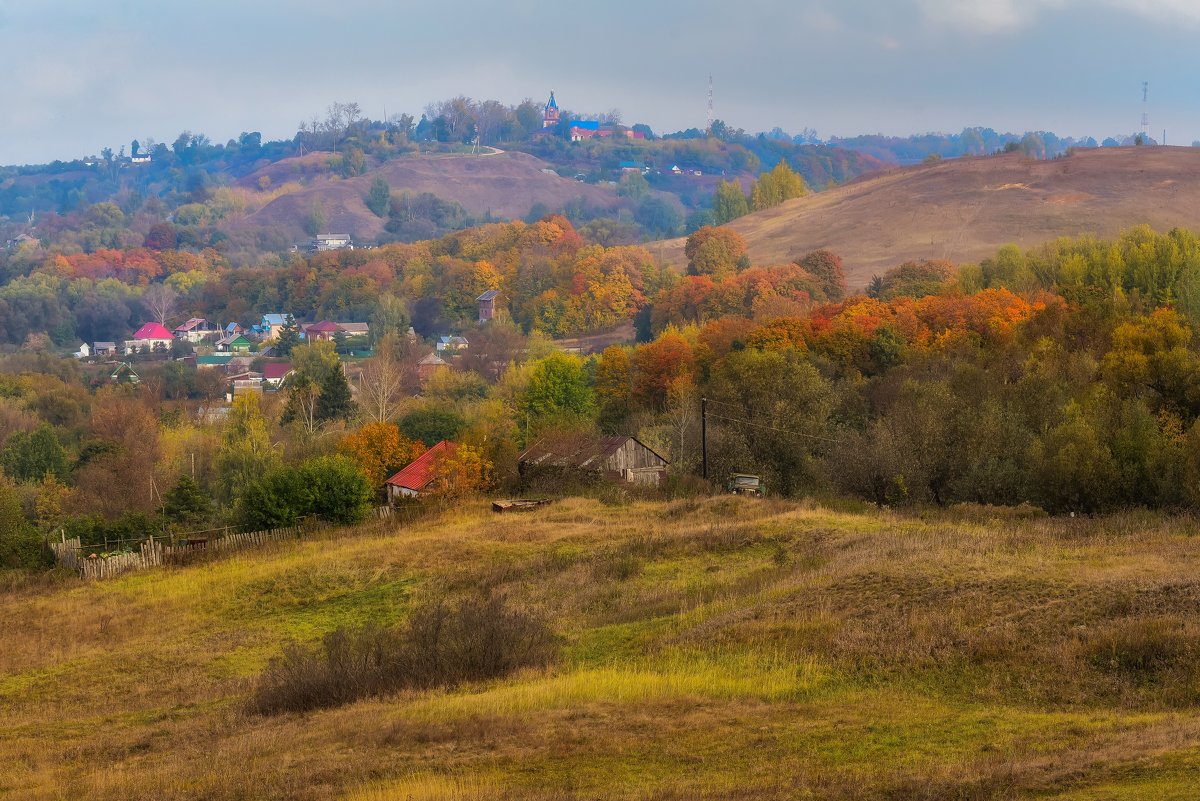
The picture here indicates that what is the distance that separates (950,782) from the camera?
10.4 m

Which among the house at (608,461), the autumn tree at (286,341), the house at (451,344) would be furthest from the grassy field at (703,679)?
the autumn tree at (286,341)

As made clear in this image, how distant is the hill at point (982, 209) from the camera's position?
313ft

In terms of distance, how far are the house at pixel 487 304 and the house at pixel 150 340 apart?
30.8 m

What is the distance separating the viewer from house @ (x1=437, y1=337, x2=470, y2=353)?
98.4 m

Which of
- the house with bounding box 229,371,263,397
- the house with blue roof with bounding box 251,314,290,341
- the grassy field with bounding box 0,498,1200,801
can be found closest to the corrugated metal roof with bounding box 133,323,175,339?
the house with blue roof with bounding box 251,314,290,341

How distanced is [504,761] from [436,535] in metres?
18.3

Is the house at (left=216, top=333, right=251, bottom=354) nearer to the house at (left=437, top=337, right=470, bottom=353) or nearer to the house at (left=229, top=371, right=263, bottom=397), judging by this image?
the house at (left=437, top=337, right=470, bottom=353)

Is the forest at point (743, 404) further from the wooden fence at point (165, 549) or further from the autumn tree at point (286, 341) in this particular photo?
the autumn tree at point (286, 341)

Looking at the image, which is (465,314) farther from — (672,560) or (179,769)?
(179,769)

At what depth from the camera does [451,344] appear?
10450 cm

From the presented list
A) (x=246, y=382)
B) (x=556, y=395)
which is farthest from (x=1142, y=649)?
(x=246, y=382)

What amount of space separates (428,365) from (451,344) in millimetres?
16769

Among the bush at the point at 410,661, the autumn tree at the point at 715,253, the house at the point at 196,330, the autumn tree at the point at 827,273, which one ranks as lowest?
the house at the point at 196,330

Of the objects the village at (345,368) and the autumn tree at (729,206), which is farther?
the autumn tree at (729,206)
